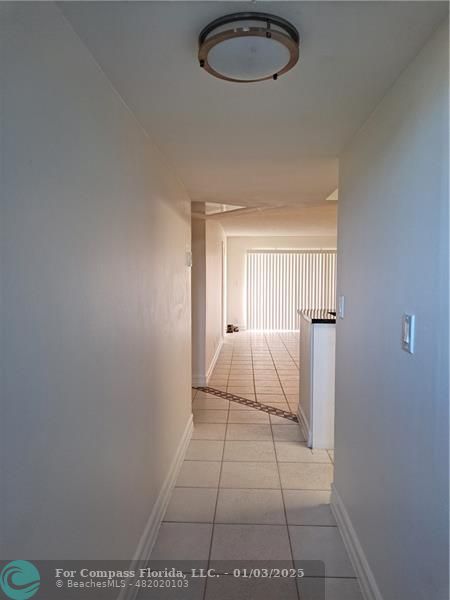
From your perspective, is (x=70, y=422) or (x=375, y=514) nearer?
(x=70, y=422)

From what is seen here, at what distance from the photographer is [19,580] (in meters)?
0.85

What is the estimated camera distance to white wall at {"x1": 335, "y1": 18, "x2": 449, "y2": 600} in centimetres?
104

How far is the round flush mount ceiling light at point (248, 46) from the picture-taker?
100 centimetres

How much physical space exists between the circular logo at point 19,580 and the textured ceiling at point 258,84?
1329mm

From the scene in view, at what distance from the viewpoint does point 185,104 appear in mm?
1560

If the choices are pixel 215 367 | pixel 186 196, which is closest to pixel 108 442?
pixel 186 196

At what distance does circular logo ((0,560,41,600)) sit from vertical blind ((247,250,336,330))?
8.23m

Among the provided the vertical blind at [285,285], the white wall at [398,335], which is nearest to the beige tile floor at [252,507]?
the white wall at [398,335]

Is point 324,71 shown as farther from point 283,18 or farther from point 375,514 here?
point 375,514

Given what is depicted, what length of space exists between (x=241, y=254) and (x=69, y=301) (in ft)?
26.0

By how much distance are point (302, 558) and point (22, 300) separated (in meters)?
1.78

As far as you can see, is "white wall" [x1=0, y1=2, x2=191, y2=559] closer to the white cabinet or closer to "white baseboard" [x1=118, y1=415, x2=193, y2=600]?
"white baseboard" [x1=118, y1=415, x2=193, y2=600]

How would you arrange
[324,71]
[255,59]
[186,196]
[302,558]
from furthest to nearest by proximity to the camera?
1. [186,196]
2. [302,558]
3. [324,71]
4. [255,59]

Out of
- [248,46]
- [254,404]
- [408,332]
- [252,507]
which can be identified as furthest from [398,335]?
[254,404]
